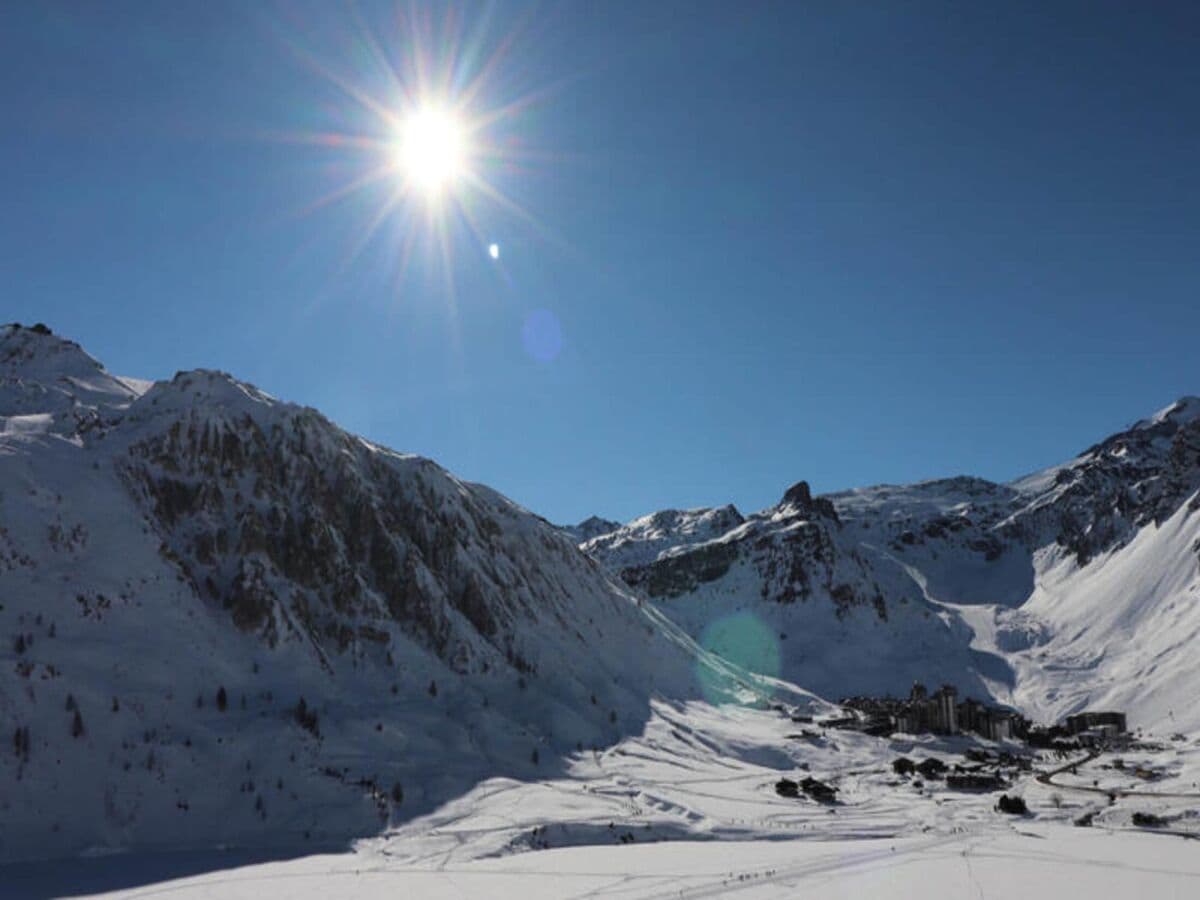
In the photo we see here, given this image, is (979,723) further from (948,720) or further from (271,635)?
(271,635)

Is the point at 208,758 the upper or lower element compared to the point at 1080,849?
upper

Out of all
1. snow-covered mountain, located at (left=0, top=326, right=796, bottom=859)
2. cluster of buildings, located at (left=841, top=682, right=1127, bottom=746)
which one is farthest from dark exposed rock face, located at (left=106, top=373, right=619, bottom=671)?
cluster of buildings, located at (left=841, top=682, right=1127, bottom=746)

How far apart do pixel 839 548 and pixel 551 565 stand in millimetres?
106578

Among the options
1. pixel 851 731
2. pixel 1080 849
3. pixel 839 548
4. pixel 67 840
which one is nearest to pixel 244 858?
pixel 67 840

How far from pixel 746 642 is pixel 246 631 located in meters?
118

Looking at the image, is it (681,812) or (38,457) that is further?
(38,457)

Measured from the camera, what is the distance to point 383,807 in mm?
54812

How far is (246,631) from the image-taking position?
6669 centimetres

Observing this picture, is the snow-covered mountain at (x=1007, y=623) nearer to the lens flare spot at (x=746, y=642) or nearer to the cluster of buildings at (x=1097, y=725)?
the lens flare spot at (x=746, y=642)

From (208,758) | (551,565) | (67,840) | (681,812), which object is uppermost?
(551,565)

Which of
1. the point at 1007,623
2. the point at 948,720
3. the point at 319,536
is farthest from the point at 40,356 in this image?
the point at 1007,623

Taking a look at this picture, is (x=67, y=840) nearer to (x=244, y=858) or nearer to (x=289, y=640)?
(x=244, y=858)

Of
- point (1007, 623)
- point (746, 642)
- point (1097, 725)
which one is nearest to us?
point (1097, 725)

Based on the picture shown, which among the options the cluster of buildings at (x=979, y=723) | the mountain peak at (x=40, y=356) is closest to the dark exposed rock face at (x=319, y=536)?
the mountain peak at (x=40, y=356)
